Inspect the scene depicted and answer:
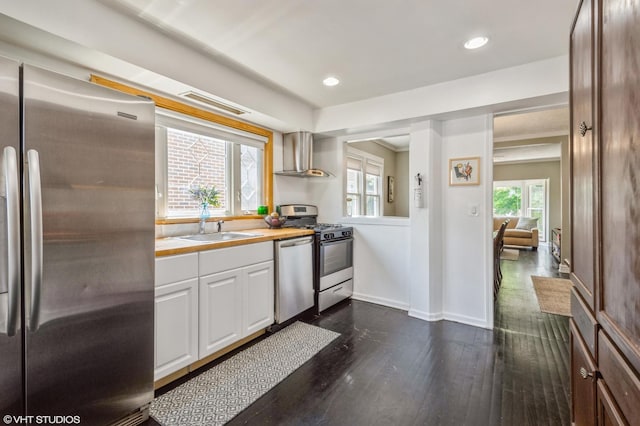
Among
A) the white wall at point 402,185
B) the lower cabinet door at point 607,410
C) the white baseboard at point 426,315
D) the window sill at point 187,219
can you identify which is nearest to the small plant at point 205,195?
the window sill at point 187,219

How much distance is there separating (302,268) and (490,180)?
2.07 m

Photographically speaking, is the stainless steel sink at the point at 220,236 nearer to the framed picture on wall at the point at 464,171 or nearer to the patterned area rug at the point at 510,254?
the framed picture on wall at the point at 464,171

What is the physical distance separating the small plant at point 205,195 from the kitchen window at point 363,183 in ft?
7.22

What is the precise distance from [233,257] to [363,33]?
1.91 meters

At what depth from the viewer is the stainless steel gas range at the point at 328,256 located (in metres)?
3.21

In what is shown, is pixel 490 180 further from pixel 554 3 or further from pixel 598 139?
pixel 598 139

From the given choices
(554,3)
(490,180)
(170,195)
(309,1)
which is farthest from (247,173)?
(554,3)

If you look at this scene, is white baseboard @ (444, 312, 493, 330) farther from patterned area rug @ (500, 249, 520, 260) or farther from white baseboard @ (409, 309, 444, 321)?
patterned area rug @ (500, 249, 520, 260)

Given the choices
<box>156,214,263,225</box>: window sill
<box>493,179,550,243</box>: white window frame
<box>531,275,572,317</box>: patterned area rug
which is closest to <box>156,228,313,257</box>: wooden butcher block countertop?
<box>156,214,263,225</box>: window sill

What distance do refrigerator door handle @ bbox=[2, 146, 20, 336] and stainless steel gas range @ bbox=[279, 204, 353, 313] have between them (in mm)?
2354

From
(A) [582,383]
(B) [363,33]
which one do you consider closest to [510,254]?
(A) [582,383]

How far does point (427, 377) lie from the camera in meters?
2.06

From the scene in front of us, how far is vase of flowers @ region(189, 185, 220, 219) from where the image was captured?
9.12ft

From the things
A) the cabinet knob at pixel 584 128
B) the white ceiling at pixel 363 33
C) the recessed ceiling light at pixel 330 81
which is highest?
the recessed ceiling light at pixel 330 81
